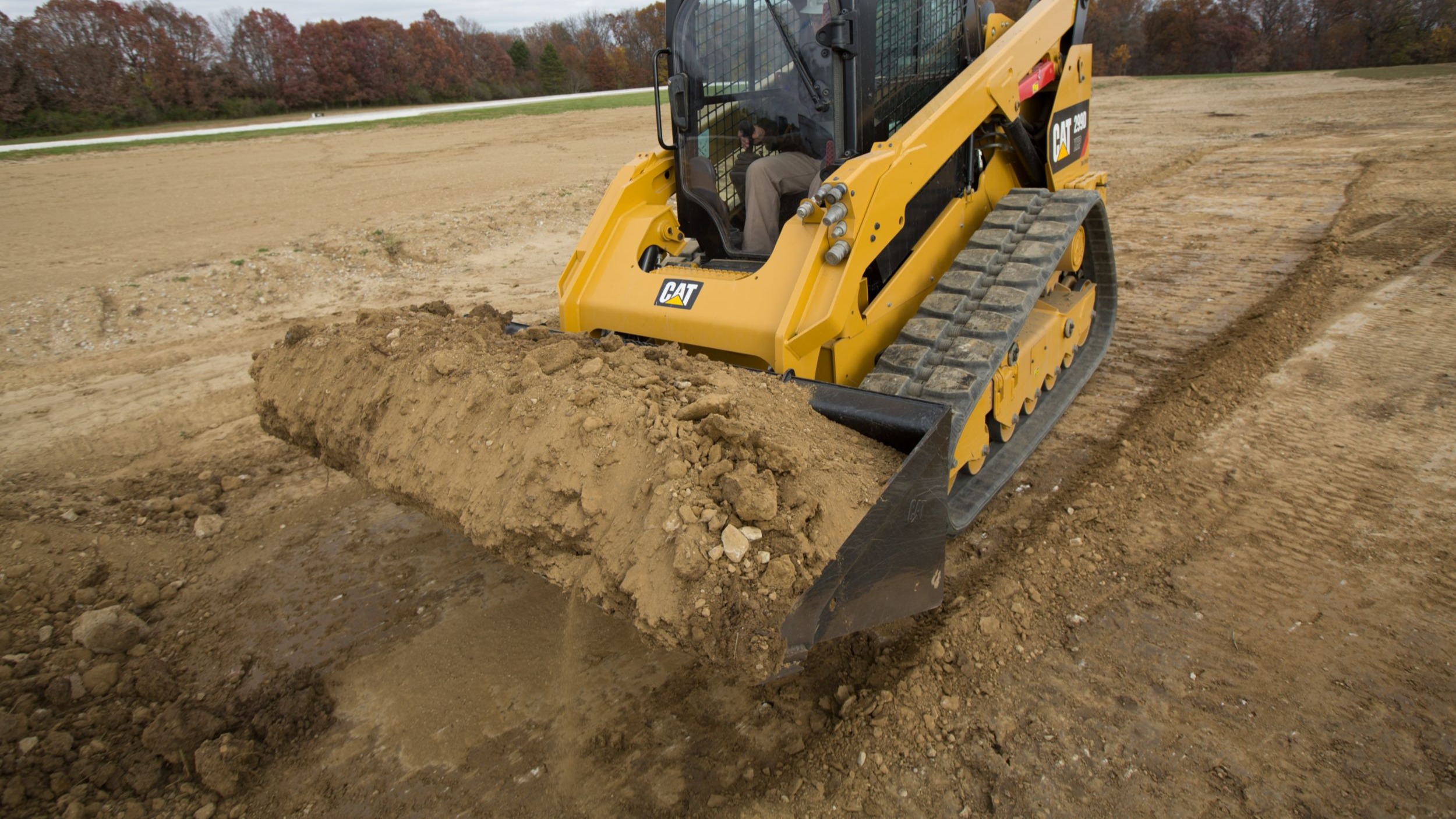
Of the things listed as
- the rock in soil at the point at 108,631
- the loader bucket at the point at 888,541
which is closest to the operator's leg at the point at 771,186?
the loader bucket at the point at 888,541

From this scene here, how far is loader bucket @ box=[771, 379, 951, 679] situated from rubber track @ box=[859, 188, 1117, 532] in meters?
0.19

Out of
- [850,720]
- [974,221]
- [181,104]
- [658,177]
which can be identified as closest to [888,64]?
[974,221]

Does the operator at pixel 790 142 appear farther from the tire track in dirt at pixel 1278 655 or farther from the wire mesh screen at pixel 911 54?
the tire track in dirt at pixel 1278 655

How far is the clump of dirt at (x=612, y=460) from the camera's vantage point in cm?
226

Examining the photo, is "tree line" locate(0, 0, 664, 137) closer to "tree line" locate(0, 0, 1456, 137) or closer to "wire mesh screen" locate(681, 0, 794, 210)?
"tree line" locate(0, 0, 1456, 137)

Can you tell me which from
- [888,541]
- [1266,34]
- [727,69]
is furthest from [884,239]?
[1266,34]

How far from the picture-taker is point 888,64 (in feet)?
12.8

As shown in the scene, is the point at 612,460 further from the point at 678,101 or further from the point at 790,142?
the point at 678,101

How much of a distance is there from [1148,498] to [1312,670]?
1205 mm

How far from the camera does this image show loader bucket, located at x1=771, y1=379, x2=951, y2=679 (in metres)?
2.35

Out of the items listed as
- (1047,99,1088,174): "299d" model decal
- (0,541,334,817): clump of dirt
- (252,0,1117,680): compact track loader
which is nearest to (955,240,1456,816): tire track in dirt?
(252,0,1117,680): compact track loader

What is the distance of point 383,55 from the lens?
40.8 meters

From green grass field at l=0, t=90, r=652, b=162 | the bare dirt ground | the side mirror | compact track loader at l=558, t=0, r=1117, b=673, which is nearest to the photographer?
the bare dirt ground

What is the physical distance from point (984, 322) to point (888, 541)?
1.36 metres
